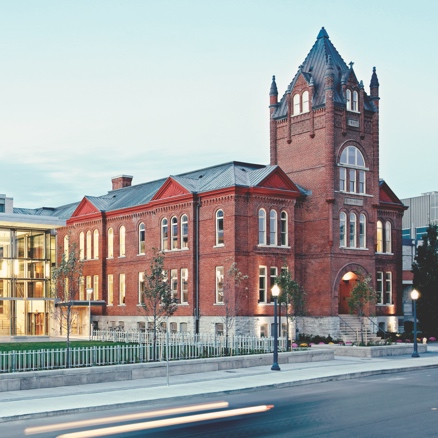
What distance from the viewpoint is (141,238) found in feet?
187

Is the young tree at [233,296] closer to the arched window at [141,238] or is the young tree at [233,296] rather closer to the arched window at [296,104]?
the arched window at [141,238]

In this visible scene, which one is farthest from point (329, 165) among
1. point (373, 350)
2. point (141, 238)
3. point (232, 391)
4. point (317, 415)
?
point (317, 415)

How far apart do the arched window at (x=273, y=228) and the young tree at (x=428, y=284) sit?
514 inches

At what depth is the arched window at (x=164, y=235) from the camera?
2109 inches

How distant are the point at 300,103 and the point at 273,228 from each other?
998 cm

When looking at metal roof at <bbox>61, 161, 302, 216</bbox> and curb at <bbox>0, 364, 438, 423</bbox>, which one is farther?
metal roof at <bbox>61, 161, 302, 216</bbox>

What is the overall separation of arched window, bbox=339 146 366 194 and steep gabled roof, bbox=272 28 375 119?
3.66 m

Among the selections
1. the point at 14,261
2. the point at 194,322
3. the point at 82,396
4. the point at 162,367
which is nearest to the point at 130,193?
the point at 14,261

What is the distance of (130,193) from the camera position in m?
62.8

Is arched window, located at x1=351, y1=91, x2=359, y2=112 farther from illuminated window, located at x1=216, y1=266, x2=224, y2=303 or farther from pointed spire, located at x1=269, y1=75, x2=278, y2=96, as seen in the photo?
illuminated window, located at x1=216, y1=266, x2=224, y2=303

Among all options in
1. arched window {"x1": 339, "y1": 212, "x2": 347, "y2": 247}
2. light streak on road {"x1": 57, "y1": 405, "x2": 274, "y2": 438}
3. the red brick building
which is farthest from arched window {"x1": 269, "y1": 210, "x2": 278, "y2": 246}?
light streak on road {"x1": 57, "y1": 405, "x2": 274, "y2": 438}

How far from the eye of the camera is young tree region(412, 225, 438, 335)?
5438cm

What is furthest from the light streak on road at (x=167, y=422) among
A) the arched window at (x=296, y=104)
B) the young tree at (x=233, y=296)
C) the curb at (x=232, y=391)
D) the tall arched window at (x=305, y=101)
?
the arched window at (x=296, y=104)

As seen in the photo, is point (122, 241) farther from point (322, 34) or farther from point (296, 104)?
point (322, 34)
